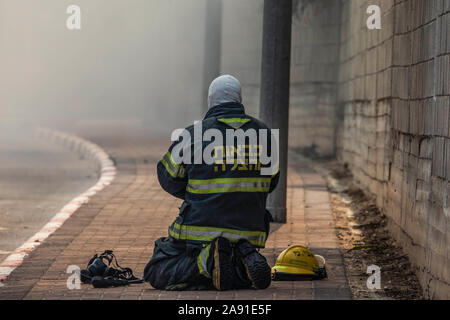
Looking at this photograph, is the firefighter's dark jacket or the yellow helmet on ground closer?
the firefighter's dark jacket

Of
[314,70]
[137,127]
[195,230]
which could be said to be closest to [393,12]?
[195,230]

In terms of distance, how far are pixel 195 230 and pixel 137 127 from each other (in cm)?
1690

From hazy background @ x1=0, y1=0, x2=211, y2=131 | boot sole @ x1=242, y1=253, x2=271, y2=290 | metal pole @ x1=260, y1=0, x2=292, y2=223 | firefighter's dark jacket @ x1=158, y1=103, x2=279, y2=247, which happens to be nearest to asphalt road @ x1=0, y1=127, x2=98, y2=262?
firefighter's dark jacket @ x1=158, y1=103, x2=279, y2=247

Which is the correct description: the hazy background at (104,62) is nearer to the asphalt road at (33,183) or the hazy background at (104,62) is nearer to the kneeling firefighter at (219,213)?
the asphalt road at (33,183)

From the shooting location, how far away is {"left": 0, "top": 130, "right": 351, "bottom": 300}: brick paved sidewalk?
18.3 ft

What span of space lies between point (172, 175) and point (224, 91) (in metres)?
0.64

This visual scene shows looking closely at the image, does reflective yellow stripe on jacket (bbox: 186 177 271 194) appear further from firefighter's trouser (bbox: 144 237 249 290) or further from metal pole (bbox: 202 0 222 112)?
metal pole (bbox: 202 0 222 112)

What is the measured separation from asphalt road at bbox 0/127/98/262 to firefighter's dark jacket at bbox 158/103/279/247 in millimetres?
2572

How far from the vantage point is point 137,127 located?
2225cm

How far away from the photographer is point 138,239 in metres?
7.70

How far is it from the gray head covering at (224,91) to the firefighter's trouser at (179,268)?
95 cm

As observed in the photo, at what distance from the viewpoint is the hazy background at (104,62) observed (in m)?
21.6

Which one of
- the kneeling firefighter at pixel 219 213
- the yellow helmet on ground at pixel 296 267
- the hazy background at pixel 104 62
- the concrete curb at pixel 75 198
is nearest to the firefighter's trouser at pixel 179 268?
the kneeling firefighter at pixel 219 213
